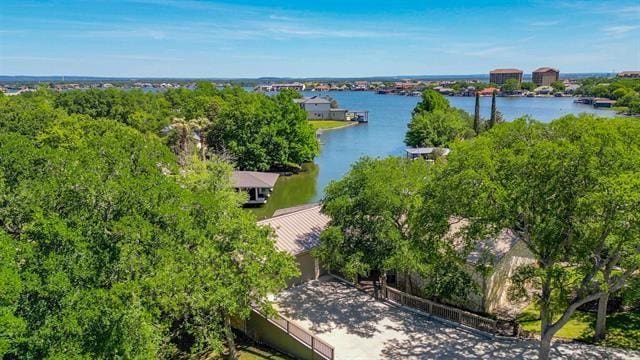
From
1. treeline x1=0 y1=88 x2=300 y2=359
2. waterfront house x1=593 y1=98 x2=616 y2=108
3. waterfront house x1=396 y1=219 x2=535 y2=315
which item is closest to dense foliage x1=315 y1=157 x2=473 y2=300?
waterfront house x1=396 y1=219 x2=535 y2=315

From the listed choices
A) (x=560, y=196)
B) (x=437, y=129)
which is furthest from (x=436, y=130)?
(x=560, y=196)

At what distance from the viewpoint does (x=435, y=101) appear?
6425 cm

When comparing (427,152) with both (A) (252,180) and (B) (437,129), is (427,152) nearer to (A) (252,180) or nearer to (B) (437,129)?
(B) (437,129)

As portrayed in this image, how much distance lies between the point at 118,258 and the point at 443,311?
11.9 meters

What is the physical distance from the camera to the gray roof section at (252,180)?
37753 mm

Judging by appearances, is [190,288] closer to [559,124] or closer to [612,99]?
[559,124]

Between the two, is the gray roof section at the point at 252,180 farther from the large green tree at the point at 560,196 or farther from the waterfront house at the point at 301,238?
the large green tree at the point at 560,196

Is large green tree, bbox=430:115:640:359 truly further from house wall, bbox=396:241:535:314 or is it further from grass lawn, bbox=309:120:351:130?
grass lawn, bbox=309:120:351:130

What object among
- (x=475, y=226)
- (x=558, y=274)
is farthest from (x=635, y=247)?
(x=475, y=226)

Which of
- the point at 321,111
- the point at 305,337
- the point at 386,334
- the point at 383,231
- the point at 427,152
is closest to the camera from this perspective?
the point at 305,337

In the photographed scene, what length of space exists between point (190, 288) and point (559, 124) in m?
12.2

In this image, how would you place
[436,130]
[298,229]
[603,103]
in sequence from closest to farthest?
[298,229] → [436,130] → [603,103]

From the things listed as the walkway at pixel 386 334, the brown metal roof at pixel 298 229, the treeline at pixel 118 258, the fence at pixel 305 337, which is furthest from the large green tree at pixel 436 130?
the fence at pixel 305 337

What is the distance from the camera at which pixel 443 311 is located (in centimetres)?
1812
